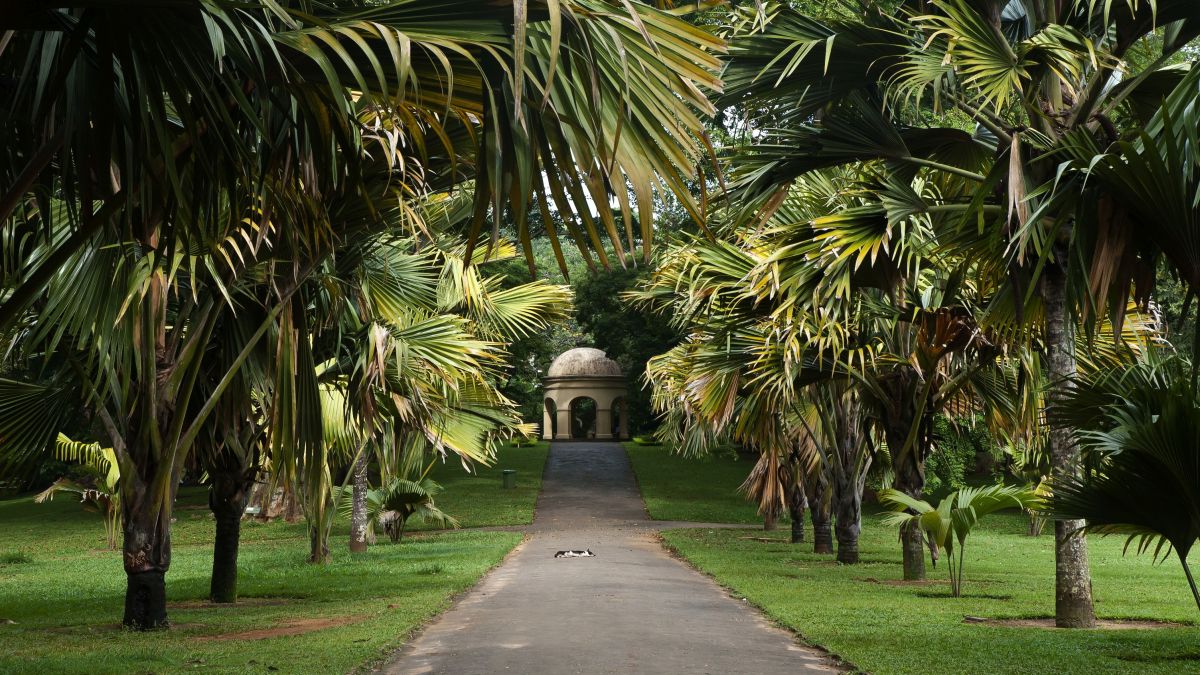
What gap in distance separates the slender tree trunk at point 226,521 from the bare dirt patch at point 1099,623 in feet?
23.2

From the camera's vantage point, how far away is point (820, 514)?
61.1 feet

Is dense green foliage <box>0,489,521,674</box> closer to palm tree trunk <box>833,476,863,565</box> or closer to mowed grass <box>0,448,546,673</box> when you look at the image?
mowed grass <box>0,448,546,673</box>

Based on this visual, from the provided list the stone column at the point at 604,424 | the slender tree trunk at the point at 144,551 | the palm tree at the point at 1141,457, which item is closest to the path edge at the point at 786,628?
the palm tree at the point at 1141,457

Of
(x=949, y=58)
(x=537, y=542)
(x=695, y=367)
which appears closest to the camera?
(x=949, y=58)

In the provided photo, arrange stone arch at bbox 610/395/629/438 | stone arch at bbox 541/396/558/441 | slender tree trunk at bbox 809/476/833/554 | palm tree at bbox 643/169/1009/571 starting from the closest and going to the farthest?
palm tree at bbox 643/169/1009/571
slender tree trunk at bbox 809/476/833/554
stone arch at bbox 541/396/558/441
stone arch at bbox 610/395/629/438

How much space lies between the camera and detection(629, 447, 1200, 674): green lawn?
744 cm

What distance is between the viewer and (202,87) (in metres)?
3.58

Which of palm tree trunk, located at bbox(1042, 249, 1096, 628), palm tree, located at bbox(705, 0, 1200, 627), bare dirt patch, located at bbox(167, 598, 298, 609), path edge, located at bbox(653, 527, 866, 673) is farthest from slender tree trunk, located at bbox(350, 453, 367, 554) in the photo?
palm tree trunk, located at bbox(1042, 249, 1096, 628)

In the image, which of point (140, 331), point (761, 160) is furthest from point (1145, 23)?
point (140, 331)

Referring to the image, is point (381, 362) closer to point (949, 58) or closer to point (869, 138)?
point (869, 138)

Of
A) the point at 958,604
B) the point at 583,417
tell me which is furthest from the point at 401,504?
the point at 583,417

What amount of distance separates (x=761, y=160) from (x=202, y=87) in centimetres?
581

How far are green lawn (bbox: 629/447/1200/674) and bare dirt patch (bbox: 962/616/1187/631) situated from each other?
14 centimetres

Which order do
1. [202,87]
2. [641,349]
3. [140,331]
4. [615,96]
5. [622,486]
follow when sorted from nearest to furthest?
1. [202,87]
2. [615,96]
3. [140,331]
4. [622,486]
5. [641,349]
